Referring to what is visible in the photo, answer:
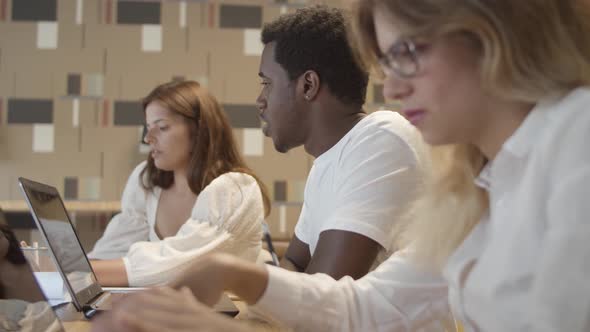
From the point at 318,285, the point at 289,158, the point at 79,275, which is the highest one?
the point at 318,285

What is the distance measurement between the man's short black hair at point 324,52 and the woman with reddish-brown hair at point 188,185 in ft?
2.42

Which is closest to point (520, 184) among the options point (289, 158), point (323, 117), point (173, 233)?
point (323, 117)

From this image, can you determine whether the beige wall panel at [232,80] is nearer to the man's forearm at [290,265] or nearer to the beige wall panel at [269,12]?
the beige wall panel at [269,12]

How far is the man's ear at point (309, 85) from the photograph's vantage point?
5.42 feet

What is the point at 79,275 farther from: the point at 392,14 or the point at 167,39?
the point at 167,39

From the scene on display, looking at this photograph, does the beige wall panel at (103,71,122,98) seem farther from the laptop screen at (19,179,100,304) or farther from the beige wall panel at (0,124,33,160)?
the laptop screen at (19,179,100,304)

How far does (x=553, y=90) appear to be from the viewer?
0.80 m

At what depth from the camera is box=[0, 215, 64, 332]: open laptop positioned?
975 millimetres

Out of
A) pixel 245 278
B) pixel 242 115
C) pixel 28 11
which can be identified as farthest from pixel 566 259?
pixel 28 11

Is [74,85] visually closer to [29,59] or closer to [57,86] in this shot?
[57,86]

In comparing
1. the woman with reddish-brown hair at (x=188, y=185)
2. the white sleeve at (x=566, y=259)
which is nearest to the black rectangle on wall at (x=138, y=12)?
the woman with reddish-brown hair at (x=188, y=185)

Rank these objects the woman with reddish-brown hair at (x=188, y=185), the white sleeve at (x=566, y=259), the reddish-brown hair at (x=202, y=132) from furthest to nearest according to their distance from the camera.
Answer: the reddish-brown hair at (x=202, y=132) < the woman with reddish-brown hair at (x=188, y=185) < the white sleeve at (x=566, y=259)

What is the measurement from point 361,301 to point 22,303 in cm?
49

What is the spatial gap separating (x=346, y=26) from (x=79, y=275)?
Answer: 812 mm
